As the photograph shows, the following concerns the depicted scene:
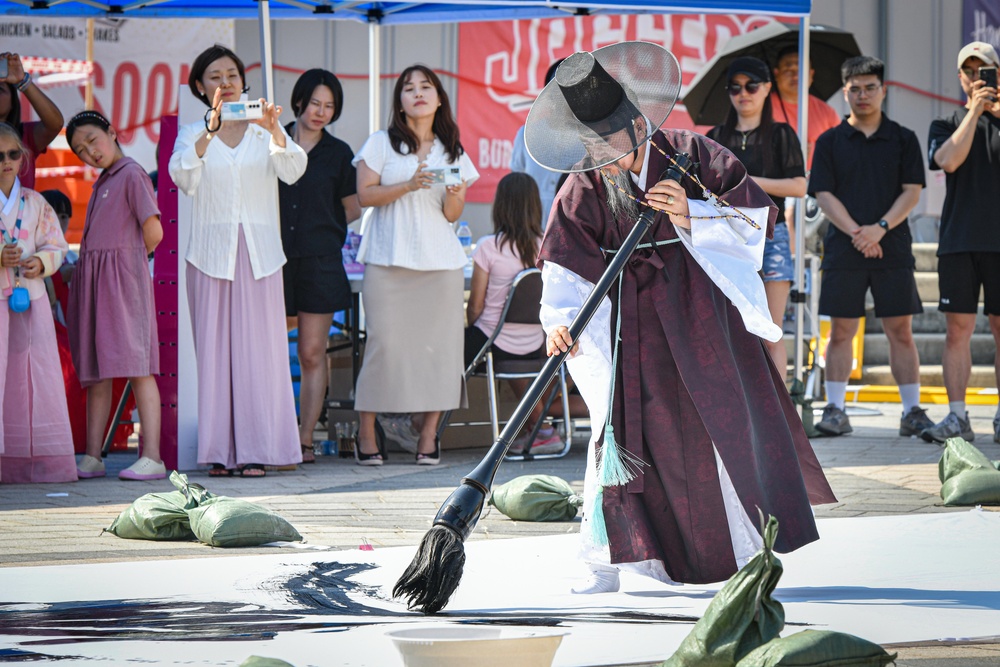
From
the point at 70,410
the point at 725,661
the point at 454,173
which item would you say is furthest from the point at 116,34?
the point at 725,661

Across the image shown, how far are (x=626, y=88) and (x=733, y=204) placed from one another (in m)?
0.47

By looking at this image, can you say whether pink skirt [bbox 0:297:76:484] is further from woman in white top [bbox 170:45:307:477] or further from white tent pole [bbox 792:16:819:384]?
white tent pole [bbox 792:16:819:384]

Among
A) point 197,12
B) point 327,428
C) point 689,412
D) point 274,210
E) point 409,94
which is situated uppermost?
point 197,12

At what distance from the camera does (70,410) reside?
7.34 m

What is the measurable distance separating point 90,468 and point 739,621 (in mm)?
4356

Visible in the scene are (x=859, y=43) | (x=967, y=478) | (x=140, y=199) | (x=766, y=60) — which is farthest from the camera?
(x=859, y=43)

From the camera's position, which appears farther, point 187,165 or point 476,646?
point 187,165

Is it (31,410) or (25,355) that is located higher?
(25,355)

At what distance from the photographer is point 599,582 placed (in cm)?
405

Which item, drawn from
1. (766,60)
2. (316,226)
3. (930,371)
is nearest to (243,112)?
(316,226)

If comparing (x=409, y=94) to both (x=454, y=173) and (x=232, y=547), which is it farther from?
(x=232, y=547)

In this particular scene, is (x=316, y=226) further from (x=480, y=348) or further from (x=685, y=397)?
(x=685, y=397)

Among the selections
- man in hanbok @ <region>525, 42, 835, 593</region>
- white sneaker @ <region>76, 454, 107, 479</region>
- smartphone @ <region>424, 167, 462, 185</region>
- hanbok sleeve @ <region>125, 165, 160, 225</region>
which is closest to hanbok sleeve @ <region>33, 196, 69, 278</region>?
hanbok sleeve @ <region>125, 165, 160, 225</region>

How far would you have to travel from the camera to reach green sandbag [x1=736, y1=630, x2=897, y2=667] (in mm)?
2697
